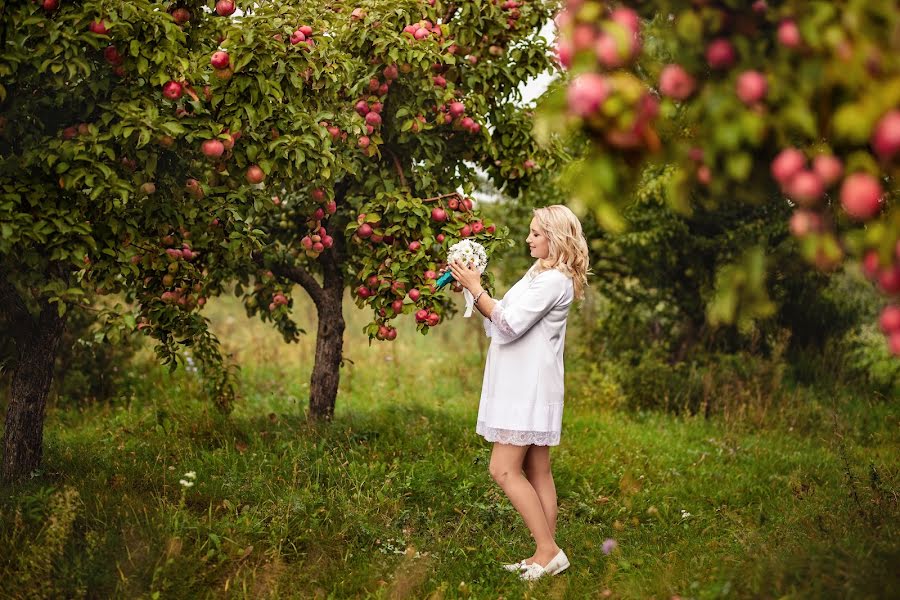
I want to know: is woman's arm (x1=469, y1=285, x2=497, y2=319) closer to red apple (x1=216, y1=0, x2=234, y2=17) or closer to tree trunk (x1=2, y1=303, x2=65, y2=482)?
red apple (x1=216, y1=0, x2=234, y2=17)

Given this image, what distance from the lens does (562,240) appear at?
14.3ft

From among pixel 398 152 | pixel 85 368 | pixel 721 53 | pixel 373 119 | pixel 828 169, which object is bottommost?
pixel 85 368

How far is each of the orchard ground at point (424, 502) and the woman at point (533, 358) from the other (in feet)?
1.50

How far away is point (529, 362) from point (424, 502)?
5.11 ft

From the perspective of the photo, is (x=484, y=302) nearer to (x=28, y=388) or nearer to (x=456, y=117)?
(x=456, y=117)

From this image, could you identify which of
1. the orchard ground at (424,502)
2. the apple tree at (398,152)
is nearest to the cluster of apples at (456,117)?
the apple tree at (398,152)

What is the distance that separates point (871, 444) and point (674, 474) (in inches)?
85.1

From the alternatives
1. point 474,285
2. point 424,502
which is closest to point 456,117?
point 474,285

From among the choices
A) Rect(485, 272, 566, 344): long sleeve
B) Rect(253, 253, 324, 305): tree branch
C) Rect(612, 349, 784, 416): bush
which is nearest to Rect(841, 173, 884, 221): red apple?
Rect(485, 272, 566, 344): long sleeve

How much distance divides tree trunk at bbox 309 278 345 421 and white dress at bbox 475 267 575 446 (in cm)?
230

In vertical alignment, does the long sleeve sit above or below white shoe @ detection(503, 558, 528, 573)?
above

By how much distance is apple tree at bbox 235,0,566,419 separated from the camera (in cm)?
502

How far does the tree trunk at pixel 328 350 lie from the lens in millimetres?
6520

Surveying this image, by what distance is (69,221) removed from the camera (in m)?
3.94
